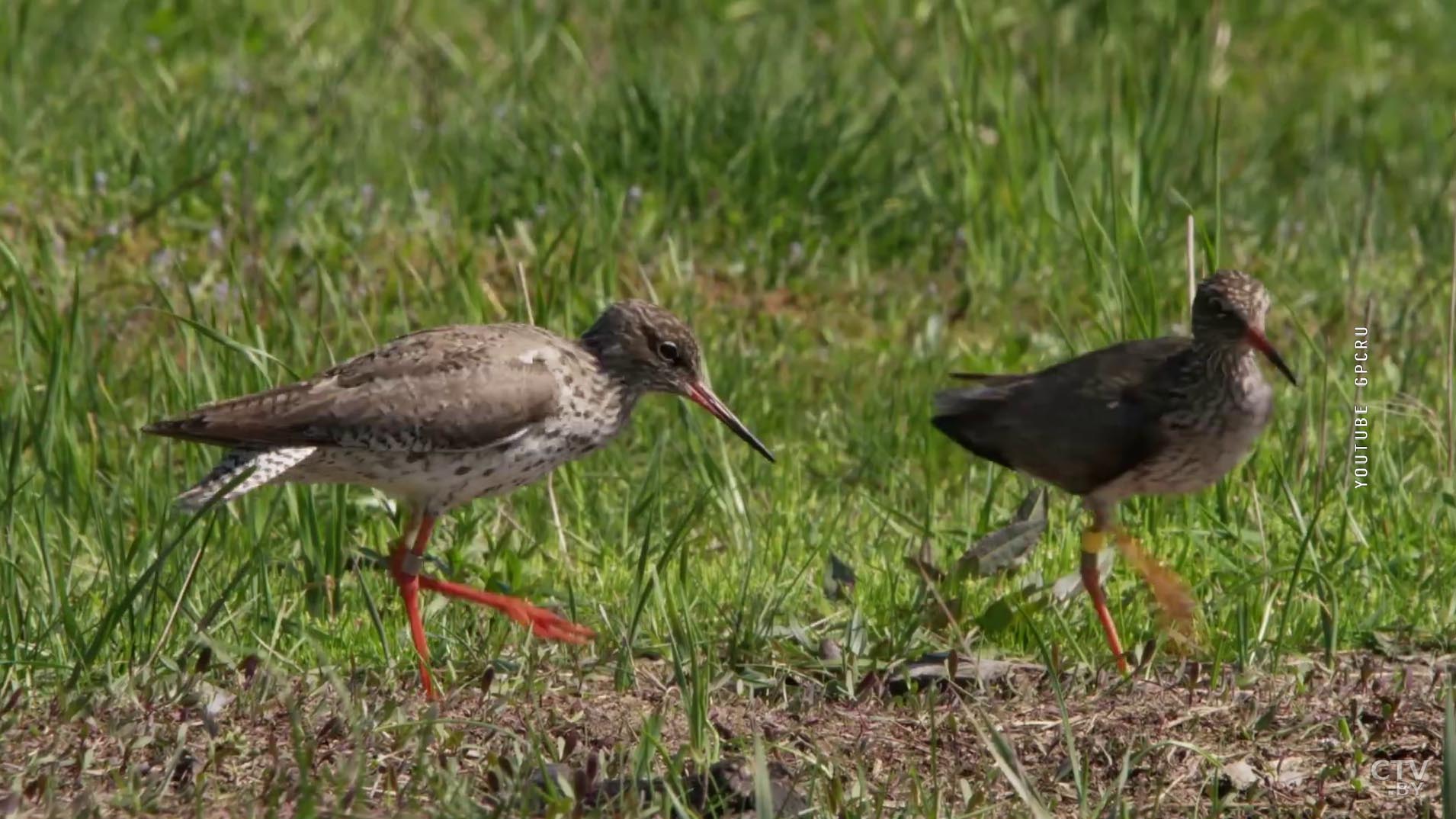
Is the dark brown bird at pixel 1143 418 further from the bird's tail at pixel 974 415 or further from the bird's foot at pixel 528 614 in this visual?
the bird's foot at pixel 528 614

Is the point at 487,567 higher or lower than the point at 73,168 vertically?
lower

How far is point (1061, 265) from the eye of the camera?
8.23 metres

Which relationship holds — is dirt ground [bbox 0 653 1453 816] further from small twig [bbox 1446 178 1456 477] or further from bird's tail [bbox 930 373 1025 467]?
small twig [bbox 1446 178 1456 477]

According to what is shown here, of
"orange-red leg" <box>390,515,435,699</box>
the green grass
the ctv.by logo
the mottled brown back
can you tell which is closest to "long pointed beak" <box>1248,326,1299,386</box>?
the green grass

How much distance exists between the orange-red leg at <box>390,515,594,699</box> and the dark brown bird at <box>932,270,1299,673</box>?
47.3 inches

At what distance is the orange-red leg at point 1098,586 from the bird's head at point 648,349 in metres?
1.02

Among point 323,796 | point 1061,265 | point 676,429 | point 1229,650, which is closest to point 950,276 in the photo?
point 1061,265

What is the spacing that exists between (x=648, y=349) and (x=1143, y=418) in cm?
144

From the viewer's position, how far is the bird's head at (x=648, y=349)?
6.24 meters

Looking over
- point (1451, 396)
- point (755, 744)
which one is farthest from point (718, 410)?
point (755, 744)

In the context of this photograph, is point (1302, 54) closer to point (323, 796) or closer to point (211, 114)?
point (211, 114)

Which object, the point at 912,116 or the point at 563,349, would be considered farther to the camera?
the point at 912,116

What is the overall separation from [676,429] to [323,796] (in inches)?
114

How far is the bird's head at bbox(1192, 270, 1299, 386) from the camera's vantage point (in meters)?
5.70
